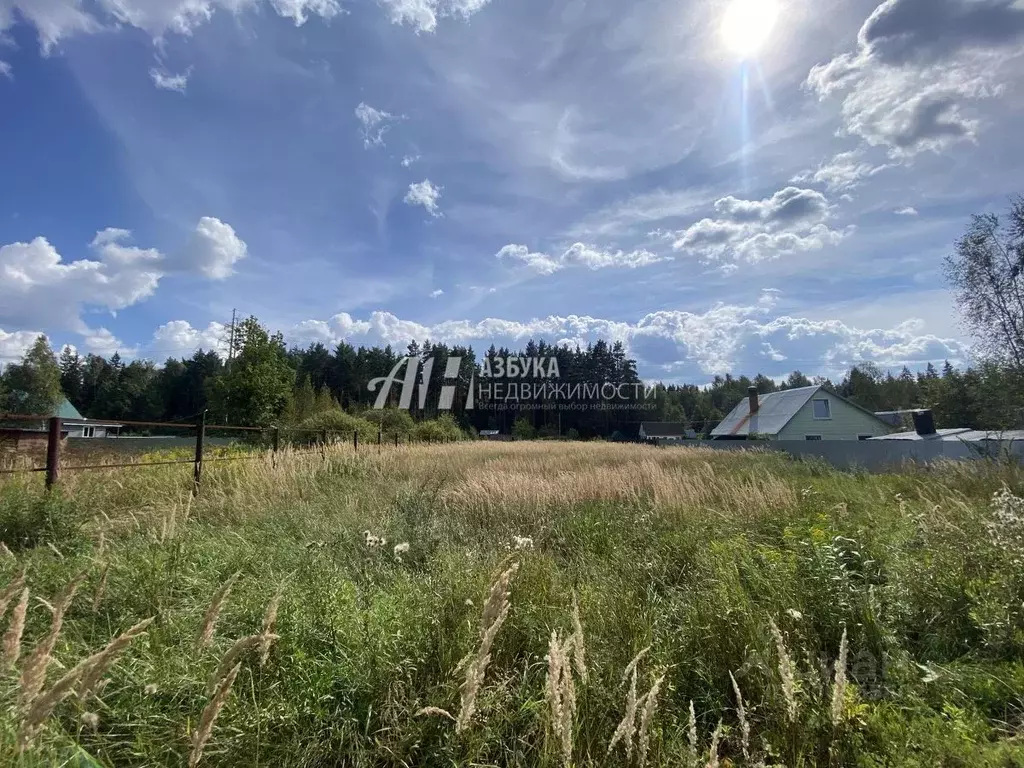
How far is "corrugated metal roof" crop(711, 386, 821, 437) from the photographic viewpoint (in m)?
31.2

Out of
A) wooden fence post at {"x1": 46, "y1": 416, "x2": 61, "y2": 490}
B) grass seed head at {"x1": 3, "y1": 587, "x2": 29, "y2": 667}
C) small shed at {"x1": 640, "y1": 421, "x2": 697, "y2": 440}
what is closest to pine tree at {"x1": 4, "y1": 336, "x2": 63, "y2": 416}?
wooden fence post at {"x1": 46, "y1": 416, "x2": 61, "y2": 490}

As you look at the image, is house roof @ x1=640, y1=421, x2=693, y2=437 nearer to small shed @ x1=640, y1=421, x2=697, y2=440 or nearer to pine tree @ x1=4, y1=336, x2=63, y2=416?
small shed @ x1=640, y1=421, x2=697, y2=440

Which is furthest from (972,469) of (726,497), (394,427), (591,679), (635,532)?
(394,427)

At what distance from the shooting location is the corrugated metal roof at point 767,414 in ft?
102

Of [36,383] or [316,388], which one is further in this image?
[316,388]

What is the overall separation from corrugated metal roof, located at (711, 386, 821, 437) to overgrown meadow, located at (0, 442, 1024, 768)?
30.2 m

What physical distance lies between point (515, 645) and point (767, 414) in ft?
120

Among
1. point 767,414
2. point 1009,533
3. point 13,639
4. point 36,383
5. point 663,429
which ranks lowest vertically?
point 663,429

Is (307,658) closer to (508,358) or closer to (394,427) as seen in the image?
(394,427)

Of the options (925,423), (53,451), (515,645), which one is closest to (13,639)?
(515,645)

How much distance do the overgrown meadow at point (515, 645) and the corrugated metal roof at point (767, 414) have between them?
30.2 m

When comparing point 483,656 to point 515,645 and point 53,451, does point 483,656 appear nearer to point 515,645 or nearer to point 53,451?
point 515,645

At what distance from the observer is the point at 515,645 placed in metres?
2.30

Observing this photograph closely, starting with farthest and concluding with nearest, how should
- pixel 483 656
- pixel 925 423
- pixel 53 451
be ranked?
pixel 925 423 → pixel 53 451 → pixel 483 656
